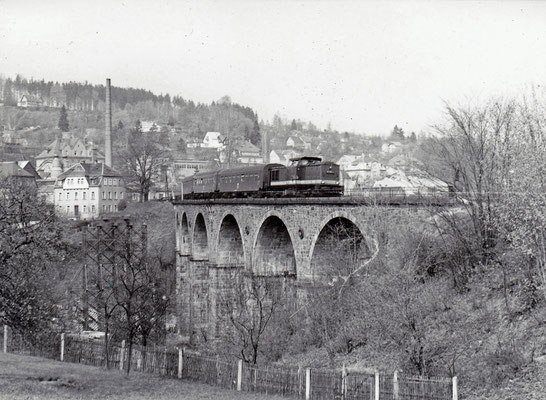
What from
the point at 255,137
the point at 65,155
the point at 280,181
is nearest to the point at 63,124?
the point at 255,137

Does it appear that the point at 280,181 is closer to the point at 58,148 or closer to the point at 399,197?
the point at 399,197

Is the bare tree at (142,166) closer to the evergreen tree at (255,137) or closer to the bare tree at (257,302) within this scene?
the bare tree at (257,302)

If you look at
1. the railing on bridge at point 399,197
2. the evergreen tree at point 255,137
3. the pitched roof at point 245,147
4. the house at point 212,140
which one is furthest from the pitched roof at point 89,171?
the house at point 212,140

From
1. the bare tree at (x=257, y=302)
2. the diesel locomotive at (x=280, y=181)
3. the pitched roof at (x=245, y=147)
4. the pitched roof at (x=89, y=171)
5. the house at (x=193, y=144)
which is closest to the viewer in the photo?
the bare tree at (x=257, y=302)

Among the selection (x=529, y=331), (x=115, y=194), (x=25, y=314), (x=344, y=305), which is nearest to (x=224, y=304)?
(x=344, y=305)

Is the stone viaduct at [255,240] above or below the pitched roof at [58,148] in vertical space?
below

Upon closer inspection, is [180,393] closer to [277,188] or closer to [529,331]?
[529,331]

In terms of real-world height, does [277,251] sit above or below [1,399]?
above
